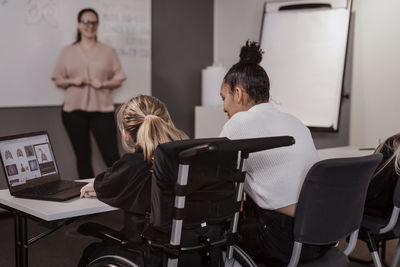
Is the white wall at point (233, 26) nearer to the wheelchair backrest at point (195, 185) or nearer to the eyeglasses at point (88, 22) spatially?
the eyeglasses at point (88, 22)

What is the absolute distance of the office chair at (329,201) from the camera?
1.67 metres

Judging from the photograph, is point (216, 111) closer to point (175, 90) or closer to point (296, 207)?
point (175, 90)

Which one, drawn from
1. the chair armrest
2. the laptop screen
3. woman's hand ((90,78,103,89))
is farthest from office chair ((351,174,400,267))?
woman's hand ((90,78,103,89))

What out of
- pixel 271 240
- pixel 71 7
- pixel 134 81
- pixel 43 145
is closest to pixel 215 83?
pixel 134 81

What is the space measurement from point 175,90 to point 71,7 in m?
1.46

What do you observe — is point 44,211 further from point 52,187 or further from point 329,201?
point 329,201

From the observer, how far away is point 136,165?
1.69m

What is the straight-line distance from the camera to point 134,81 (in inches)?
192

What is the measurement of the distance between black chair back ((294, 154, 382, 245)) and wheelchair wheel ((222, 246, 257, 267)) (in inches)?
7.5

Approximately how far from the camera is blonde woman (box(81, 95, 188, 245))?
169 centimetres

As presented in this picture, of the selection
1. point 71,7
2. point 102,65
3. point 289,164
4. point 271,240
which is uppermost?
point 71,7

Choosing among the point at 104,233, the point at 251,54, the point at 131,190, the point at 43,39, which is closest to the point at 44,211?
the point at 104,233

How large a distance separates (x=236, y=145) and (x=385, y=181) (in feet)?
4.08

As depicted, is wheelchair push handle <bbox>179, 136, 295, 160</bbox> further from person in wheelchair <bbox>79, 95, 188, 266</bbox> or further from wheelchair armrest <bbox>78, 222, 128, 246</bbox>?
wheelchair armrest <bbox>78, 222, 128, 246</bbox>
